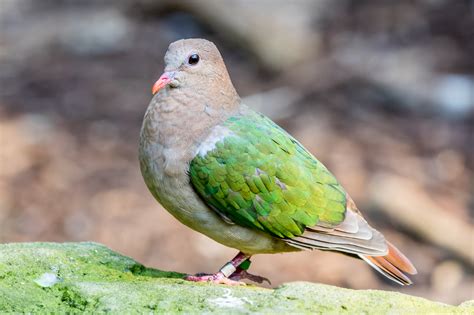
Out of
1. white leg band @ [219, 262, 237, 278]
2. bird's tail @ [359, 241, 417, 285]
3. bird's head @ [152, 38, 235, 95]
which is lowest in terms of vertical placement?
white leg band @ [219, 262, 237, 278]

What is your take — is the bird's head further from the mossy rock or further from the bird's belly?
the mossy rock

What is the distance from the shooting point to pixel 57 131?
847 cm

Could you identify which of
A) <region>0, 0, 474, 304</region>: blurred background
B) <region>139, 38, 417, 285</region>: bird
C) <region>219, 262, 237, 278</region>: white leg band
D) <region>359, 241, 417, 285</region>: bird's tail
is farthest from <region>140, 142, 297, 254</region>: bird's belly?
<region>0, 0, 474, 304</region>: blurred background

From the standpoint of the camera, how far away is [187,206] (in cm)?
405

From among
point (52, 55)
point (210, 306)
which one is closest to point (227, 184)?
point (210, 306)

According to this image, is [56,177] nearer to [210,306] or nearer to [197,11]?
[197,11]

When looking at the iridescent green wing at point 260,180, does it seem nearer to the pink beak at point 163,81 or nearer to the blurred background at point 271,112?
the pink beak at point 163,81

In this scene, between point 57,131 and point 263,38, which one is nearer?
point 57,131

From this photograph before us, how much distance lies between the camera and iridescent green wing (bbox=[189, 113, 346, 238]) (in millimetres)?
4055

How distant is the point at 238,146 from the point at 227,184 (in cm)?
19

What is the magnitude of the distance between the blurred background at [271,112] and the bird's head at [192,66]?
2894 mm

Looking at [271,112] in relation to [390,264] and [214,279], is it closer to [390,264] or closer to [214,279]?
[390,264]

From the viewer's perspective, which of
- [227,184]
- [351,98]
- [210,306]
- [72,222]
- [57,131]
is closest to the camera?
[210,306]

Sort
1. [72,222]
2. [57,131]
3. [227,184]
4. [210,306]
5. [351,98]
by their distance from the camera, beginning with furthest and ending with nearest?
[351,98], [57,131], [72,222], [227,184], [210,306]
